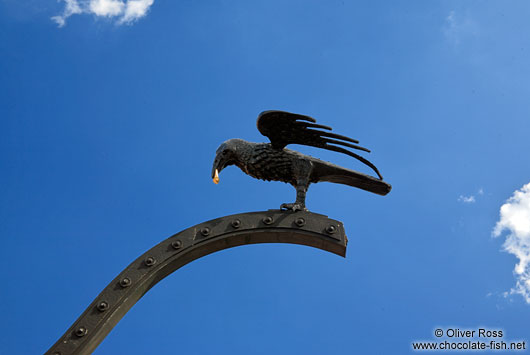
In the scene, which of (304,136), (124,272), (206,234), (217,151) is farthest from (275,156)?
(124,272)

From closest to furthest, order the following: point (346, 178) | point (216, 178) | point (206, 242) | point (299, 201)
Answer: point (206, 242) < point (299, 201) < point (346, 178) < point (216, 178)

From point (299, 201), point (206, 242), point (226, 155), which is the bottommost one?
point (206, 242)

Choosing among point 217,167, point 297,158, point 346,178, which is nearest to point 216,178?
point 217,167

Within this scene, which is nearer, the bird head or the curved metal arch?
the curved metal arch

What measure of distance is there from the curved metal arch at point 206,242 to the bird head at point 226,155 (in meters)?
1.04

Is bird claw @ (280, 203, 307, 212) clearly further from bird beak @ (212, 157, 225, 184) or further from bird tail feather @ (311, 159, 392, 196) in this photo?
bird beak @ (212, 157, 225, 184)

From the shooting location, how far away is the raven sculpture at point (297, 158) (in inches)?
252

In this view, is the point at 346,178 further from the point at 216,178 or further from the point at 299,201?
the point at 216,178

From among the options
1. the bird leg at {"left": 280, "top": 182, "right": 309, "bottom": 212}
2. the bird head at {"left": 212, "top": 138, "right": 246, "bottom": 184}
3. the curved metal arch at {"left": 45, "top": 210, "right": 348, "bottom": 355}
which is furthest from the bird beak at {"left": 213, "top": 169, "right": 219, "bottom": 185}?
the bird leg at {"left": 280, "top": 182, "right": 309, "bottom": 212}

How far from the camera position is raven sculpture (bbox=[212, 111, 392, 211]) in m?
6.40

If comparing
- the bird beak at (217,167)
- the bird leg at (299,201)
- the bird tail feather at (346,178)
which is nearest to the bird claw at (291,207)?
the bird leg at (299,201)

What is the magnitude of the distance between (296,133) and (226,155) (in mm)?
969

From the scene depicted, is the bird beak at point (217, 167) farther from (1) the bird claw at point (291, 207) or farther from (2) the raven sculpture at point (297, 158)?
(1) the bird claw at point (291, 207)

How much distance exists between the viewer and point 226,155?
6.89m
